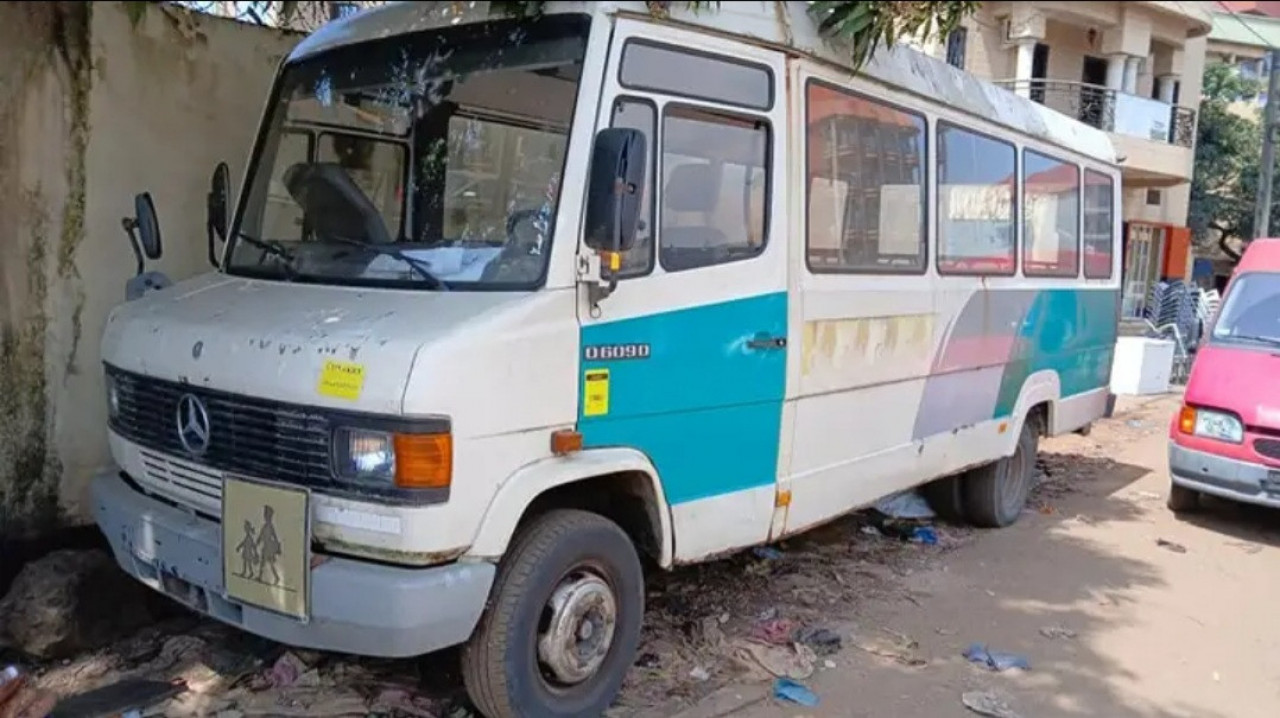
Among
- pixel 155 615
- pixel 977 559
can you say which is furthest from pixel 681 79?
pixel 977 559

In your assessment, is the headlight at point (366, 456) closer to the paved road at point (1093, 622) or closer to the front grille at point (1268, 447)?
the paved road at point (1093, 622)

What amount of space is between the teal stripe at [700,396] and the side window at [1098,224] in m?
4.18

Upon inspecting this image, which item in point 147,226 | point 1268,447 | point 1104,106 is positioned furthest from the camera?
point 1104,106

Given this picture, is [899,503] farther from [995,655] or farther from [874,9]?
[874,9]

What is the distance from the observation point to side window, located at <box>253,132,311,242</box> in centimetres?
420

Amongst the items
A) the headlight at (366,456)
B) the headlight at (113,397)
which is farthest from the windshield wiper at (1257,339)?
the headlight at (113,397)

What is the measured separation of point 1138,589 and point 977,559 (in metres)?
0.90

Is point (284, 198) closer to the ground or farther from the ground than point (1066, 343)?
farther from the ground

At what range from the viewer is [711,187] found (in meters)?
4.07

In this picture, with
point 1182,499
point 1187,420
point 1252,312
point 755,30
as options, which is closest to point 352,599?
point 755,30

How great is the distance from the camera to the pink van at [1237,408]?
666 cm

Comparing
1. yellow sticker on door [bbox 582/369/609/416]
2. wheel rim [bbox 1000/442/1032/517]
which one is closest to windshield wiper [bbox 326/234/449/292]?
yellow sticker on door [bbox 582/369/609/416]

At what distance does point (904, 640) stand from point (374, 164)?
328 centimetres

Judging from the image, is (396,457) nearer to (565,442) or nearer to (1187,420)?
(565,442)
